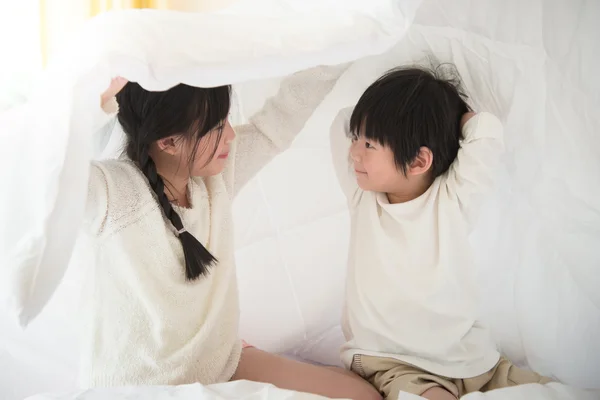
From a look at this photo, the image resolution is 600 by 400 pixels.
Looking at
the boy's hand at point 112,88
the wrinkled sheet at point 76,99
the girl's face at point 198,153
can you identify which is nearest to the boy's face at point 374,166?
the girl's face at point 198,153

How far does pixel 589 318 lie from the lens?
101cm

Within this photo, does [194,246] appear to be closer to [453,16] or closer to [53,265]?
[53,265]

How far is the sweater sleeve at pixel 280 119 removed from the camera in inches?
41.5

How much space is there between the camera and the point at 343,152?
1133 mm

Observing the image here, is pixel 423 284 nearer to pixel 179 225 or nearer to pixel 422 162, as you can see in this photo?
pixel 422 162

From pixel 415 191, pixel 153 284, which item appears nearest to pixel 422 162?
pixel 415 191

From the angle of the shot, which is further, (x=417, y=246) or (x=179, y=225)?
(x=417, y=246)

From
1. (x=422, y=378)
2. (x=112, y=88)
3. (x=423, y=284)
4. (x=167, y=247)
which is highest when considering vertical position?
(x=112, y=88)

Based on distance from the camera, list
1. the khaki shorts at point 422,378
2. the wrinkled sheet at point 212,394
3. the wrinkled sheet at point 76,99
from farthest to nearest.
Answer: the khaki shorts at point 422,378 < the wrinkled sheet at point 212,394 < the wrinkled sheet at point 76,99

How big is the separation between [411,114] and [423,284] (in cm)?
27

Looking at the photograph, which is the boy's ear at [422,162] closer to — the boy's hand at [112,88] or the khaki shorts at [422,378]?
the khaki shorts at [422,378]

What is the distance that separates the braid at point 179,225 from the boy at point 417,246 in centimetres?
29

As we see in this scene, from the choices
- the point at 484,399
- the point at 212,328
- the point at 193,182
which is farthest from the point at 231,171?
the point at 484,399

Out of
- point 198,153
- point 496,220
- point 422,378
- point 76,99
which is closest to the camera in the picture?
point 76,99
